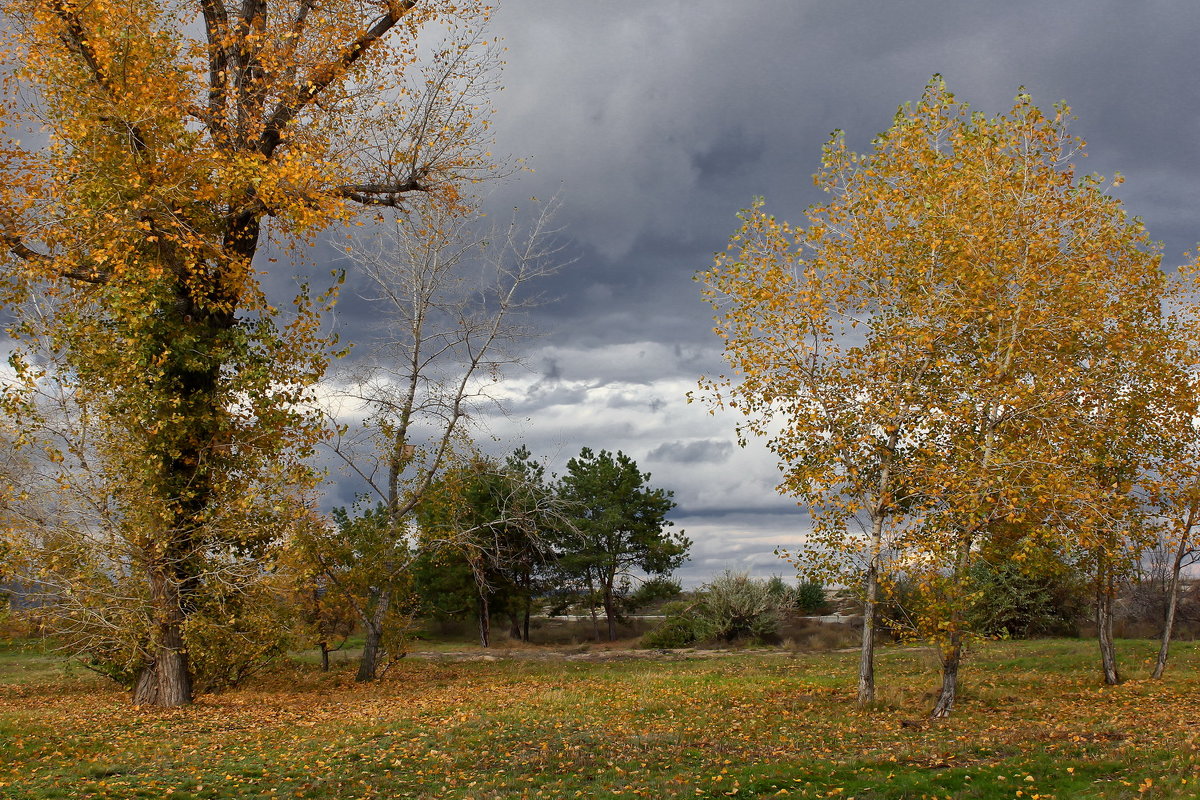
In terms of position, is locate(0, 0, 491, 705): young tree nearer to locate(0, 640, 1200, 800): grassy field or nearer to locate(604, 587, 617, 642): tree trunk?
locate(0, 640, 1200, 800): grassy field

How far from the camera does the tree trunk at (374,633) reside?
23.4 meters

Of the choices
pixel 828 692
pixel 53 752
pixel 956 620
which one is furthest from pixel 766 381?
pixel 53 752

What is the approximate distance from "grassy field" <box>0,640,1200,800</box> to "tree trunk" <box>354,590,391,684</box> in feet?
5.44

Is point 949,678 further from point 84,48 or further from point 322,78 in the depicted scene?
point 84,48

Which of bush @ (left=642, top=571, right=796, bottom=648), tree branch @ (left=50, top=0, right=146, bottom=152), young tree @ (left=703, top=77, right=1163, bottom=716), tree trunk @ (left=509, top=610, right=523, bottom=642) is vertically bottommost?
tree trunk @ (left=509, top=610, right=523, bottom=642)

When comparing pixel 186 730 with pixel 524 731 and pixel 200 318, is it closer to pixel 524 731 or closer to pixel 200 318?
pixel 524 731

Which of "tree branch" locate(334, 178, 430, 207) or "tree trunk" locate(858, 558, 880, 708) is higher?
"tree branch" locate(334, 178, 430, 207)

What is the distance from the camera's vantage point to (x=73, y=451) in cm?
1645

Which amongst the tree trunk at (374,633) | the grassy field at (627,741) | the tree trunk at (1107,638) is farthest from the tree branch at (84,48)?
the tree trunk at (1107,638)

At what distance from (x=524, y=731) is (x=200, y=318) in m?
10.8

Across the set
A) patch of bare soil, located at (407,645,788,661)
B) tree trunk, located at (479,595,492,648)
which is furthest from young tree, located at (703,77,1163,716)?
tree trunk, located at (479,595,492,648)

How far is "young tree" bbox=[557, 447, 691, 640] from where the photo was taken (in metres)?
41.2

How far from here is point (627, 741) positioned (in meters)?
12.6

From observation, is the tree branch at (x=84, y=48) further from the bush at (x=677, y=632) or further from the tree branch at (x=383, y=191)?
the bush at (x=677, y=632)
